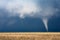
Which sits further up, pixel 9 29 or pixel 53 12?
pixel 53 12

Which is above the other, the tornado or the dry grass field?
the tornado

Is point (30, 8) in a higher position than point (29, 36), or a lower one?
higher

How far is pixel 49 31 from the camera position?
1315 millimetres

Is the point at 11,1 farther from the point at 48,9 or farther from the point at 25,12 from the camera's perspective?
the point at 48,9

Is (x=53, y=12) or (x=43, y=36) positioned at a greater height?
(x=53, y=12)

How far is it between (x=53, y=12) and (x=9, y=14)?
0.56m

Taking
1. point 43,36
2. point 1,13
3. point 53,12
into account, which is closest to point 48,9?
point 53,12

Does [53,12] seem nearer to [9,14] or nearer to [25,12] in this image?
[25,12]

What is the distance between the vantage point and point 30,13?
1344mm

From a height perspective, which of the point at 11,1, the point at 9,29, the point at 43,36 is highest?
the point at 11,1

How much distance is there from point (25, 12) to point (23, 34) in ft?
0.92

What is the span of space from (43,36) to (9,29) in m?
0.43

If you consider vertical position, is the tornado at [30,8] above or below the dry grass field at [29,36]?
above

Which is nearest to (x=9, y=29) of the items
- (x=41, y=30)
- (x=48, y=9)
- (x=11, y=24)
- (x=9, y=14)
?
(x=11, y=24)
